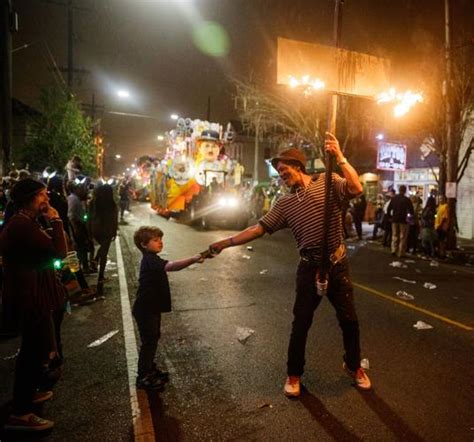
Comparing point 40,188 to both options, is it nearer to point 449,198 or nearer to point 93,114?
point 449,198

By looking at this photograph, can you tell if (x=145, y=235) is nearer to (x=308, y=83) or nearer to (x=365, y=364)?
(x=365, y=364)

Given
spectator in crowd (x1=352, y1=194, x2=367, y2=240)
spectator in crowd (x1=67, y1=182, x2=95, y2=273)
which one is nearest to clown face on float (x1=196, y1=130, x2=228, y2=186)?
spectator in crowd (x1=352, y1=194, x2=367, y2=240)

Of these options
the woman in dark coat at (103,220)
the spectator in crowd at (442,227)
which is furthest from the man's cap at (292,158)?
the spectator in crowd at (442,227)

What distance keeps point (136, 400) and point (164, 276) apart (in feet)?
3.59

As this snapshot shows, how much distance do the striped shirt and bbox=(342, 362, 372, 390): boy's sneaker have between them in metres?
1.19

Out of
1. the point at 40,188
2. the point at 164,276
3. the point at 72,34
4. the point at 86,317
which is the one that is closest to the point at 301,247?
the point at 164,276

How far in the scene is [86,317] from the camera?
21.2 feet

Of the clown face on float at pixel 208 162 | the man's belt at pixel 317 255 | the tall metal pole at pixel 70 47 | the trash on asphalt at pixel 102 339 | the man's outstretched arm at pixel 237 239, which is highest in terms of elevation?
the tall metal pole at pixel 70 47

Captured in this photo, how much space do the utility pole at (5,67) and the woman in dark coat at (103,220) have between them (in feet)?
24.4

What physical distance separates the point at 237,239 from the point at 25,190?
1801mm

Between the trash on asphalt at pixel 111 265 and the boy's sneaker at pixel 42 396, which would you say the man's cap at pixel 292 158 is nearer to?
the boy's sneaker at pixel 42 396

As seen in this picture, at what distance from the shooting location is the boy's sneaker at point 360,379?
13.5 ft

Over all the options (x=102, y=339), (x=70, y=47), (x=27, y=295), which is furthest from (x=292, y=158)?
(x=70, y=47)

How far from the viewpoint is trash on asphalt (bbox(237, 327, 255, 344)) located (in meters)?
5.50
